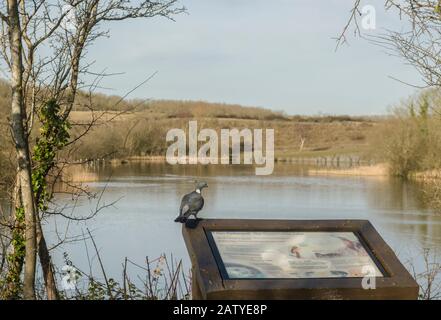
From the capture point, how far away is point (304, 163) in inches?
2077

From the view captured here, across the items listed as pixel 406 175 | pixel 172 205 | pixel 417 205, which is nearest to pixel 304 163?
pixel 406 175

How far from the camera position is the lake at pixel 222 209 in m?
12.3

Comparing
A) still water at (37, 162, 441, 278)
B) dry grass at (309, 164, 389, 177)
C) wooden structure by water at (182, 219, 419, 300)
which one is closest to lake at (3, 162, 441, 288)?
still water at (37, 162, 441, 278)

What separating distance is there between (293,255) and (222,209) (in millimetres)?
14973

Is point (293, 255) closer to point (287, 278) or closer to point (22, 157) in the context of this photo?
point (287, 278)

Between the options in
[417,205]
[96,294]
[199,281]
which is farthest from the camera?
[417,205]

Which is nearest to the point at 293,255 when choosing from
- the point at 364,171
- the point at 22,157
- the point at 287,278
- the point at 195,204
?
the point at 287,278

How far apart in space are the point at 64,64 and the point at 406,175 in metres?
32.0

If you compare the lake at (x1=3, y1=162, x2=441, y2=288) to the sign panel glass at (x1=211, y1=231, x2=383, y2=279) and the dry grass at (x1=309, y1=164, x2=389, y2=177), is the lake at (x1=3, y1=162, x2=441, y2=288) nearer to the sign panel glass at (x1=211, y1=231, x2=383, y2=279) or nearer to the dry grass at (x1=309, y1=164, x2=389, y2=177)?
the sign panel glass at (x1=211, y1=231, x2=383, y2=279)

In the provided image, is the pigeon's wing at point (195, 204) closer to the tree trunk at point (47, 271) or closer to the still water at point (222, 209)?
the tree trunk at point (47, 271)

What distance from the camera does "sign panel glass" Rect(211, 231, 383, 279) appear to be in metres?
3.76

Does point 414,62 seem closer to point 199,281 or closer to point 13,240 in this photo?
point 199,281

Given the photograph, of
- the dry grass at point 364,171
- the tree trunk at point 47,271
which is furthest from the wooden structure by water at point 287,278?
the dry grass at point 364,171

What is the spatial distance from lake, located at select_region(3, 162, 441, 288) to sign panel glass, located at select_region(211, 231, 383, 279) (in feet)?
10.3
